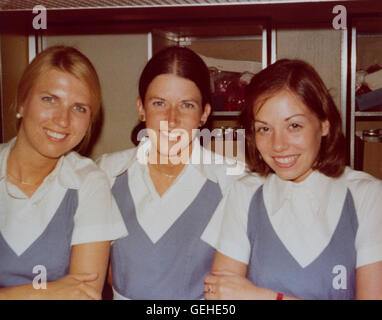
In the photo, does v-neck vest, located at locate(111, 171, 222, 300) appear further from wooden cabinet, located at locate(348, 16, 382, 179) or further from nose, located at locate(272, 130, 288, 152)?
wooden cabinet, located at locate(348, 16, 382, 179)

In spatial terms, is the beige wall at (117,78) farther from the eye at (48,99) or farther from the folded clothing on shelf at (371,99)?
the folded clothing on shelf at (371,99)

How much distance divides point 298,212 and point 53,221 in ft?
2.11

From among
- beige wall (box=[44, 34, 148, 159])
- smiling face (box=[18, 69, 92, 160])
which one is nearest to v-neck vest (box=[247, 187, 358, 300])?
smiling face (box=[18, 69, 92, 160])

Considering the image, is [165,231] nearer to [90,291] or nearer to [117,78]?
[90,291]

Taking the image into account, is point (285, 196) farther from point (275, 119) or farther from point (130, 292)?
point (130, 292)

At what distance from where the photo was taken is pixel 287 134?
40.4 inches

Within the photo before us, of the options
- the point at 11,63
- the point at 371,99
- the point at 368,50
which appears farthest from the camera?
the point at 368,50

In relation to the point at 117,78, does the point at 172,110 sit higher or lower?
lower

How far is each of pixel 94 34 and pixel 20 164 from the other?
1.07 meters

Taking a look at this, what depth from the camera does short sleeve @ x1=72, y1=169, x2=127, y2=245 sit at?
3.42 ft

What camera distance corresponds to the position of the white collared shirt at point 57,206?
1042mm

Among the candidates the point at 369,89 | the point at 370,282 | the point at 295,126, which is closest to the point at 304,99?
the point at 295,126

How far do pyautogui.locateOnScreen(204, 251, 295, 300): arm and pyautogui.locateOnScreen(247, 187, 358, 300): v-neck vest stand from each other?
1.8 inches

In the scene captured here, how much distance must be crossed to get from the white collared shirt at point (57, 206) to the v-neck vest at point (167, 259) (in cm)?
6
